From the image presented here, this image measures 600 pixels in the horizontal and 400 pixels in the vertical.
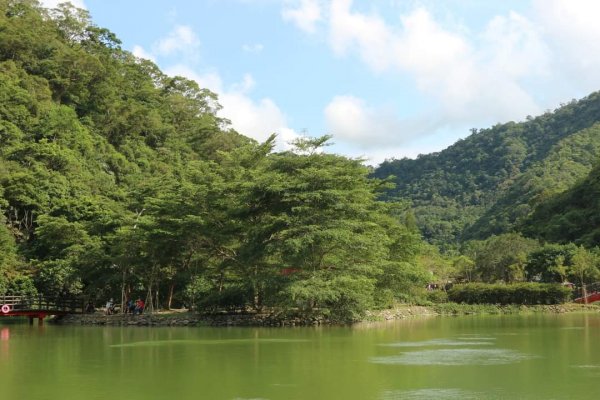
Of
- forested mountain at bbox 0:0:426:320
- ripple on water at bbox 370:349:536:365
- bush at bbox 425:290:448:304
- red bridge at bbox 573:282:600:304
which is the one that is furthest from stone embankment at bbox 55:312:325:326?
red bridge at bbox 573:282:600:304

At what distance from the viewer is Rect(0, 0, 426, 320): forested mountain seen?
25.4m

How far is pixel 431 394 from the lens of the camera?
10.1 m

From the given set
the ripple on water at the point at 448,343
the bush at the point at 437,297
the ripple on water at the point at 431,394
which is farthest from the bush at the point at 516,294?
the ripple on water at the point at 431,394

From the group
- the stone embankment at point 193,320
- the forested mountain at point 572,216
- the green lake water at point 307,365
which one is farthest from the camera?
the forested mountain at point 572,216

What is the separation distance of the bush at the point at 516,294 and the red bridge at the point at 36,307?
2183 centimetres

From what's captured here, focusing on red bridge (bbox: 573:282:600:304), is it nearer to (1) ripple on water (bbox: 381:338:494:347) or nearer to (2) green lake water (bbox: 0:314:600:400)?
(2) green lake water (bbox: 0:314:600:400)

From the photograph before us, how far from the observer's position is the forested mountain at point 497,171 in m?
75.3

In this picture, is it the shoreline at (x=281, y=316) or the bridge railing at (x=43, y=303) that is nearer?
the shoreline at (x=281, y=316)

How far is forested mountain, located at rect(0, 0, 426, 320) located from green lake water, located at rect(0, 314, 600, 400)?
3.73 meters

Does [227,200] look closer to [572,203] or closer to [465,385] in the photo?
[465,385]

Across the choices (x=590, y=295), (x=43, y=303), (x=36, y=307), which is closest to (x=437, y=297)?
(x=590, y=295)

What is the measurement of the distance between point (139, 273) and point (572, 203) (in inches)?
1699

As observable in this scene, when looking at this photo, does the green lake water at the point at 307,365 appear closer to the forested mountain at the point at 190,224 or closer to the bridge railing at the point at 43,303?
the forested mountain at the point at 190,224

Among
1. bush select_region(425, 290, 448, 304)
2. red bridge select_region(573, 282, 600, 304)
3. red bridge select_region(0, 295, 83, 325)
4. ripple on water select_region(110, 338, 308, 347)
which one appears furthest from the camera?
red bridge select_region(573, 282, 600, 304)
